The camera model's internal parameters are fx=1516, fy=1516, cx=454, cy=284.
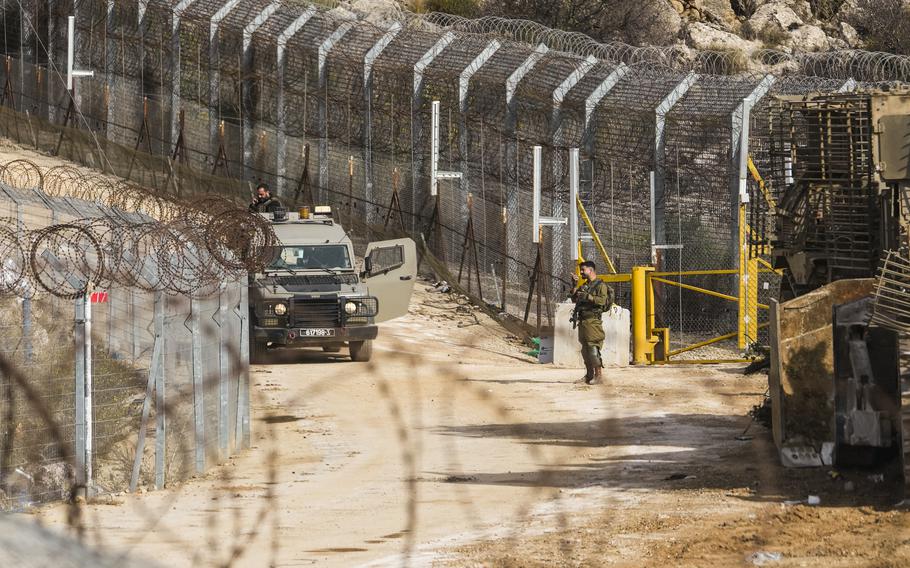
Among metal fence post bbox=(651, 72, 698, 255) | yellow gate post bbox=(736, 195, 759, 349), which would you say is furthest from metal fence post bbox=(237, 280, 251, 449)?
metal fence post bbox=(651, 72, 698, 255)

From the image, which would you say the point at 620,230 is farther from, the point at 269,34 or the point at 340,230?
the point at 269,34

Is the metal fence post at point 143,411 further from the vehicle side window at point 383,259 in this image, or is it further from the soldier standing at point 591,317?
the vehicle side window at point 383,259

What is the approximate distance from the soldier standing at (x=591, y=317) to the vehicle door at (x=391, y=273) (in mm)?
2595

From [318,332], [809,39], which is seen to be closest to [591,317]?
[318,332]

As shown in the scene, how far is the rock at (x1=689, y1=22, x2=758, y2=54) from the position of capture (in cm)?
4681

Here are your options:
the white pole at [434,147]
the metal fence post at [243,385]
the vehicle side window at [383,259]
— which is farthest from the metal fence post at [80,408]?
the white pole at [434,147]

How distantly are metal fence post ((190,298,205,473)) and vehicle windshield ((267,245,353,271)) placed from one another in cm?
856

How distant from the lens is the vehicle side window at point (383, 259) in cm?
1906

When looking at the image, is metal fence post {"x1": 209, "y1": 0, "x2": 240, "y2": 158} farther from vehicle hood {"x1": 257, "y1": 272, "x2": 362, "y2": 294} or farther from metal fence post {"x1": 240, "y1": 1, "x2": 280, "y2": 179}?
vehicle hood {"x1": 257, "y1": 272, "x2": 362, "y2": 294}

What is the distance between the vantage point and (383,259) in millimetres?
19172

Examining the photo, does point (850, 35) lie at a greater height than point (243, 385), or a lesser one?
greater

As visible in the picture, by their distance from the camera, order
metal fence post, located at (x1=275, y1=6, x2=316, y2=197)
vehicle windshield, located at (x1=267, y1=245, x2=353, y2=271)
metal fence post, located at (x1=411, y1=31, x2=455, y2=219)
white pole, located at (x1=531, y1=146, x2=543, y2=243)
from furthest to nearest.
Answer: metal fence post, located at (x1=275, y1=6, x2=316, y2=197)
metal fence post, located at (x1=411, y1=31, x2=455, y2=219)
white pole, located at (x1=531, y1=146, x2=543, y2=243)
vehicle windshield, located at (x1=267, y1=245, x2=353, y2=271)

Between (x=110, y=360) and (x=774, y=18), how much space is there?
1659 inches

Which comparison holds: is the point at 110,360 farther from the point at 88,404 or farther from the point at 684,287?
the point at 684,287
